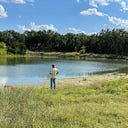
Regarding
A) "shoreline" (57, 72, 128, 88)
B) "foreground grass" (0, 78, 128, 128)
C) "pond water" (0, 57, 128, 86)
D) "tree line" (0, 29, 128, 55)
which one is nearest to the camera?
"foreground grass" (0, 78, 128, 128)

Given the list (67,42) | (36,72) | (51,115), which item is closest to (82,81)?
(36,72)

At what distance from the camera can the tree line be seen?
135m

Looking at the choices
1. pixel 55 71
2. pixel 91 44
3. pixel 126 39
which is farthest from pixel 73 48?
pixel 55 71

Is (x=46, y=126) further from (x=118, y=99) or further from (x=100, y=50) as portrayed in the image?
(x=100, y=50)

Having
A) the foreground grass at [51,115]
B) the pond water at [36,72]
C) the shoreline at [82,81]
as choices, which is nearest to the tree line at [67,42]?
the pond water at [36,72]

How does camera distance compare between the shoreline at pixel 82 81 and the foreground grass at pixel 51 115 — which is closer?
the foreground grass at pixel 51 115

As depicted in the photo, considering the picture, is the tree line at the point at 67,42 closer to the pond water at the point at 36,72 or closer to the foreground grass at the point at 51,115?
the pond water at the point at 36,72

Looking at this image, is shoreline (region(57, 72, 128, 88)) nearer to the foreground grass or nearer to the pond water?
the pond water

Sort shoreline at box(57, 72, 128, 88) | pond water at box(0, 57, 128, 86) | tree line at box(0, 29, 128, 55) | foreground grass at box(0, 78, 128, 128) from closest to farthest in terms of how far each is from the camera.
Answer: foreground grass at box(0, 78, 128, 128), shoreline at box(57, 72, 128, 88), pond water at box(0, 57, 128, 86), tree line at box(0, 29, 128, 55)

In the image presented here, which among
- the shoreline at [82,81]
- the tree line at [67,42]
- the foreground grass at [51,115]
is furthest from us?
the tree line at [67,42]

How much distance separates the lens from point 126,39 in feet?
427

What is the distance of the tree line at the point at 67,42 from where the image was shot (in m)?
135

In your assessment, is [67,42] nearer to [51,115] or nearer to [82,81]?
[82,81]

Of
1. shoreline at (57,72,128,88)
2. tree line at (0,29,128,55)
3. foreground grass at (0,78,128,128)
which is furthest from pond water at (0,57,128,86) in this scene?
tree line at (0,29,128,55)
